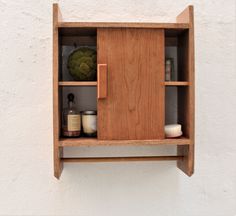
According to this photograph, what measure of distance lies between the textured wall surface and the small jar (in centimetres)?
11

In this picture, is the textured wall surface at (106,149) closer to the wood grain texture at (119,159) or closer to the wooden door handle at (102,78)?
the wood grain texture at (119,159)

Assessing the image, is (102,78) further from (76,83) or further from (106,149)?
(106,149)

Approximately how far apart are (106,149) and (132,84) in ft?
0.76

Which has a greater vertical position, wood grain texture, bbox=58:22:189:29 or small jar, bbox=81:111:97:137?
wood grain texture, bbox=58:22:189:29

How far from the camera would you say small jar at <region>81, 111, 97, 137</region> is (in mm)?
798

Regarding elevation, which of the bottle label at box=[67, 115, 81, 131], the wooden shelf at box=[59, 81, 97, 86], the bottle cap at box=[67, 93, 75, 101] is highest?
the wooden shelf at box=[59, 81, 97, 86]

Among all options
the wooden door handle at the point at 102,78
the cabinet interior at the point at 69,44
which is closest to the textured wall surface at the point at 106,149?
the cabinet interior at the point at 69,44

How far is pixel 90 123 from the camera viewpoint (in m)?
0.80

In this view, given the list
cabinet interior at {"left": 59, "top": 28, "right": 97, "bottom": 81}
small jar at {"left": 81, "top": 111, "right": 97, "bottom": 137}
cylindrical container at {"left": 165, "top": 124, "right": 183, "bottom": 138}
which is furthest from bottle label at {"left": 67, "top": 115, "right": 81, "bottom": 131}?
cylindrical container at {"left": 165, "top": 124, "right": 183, "bottom": 138}

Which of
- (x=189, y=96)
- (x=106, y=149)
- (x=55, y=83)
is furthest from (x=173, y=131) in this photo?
(x=55, y=83)

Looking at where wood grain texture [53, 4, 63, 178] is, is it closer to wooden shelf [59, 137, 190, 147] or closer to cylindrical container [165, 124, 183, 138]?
wooden shelf [59, 137, 190, 147]
